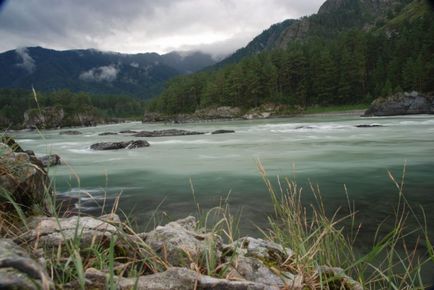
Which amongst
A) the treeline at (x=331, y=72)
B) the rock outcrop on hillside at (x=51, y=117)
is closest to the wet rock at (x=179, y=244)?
the treeline at (x=331, y=72)

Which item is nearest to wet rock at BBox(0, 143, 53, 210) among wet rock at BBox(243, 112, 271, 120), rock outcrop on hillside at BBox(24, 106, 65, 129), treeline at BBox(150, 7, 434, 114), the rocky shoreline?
the rocky shoreline

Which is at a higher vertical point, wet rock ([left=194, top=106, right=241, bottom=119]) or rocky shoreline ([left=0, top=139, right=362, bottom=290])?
rocky shoreline ([left=0, top=139, right=362, bottom=290])

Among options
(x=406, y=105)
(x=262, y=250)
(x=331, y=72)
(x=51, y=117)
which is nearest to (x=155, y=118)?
(x=51, y=117)

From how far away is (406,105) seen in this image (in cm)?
6431

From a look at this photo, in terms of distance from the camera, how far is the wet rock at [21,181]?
4035 mm

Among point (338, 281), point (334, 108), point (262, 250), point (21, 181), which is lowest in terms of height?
point (334, 108)

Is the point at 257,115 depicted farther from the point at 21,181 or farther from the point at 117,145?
the point at 21,181

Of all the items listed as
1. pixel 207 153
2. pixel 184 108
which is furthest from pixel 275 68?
pixel 207 153

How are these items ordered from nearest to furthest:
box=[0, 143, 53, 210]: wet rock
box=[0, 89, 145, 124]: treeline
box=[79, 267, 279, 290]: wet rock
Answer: box=[79, 267, 279, 290]: wet rock < box=[0, 143, 53, 210]: wet rock < box=[0, 89, 145, 124]: treeline

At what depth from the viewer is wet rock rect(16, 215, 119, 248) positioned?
284cm

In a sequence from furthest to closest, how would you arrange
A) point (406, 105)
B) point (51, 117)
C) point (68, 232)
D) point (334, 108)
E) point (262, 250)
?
point (51, 117)
point (334, 108)
point (406, 105)
point (262, 250)
point (68, 232)

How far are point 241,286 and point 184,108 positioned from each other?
13374 centimetres

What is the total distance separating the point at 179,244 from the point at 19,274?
5.68ft

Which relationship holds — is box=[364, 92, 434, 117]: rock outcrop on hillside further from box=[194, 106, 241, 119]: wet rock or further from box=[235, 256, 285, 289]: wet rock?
box=[235, 256, 285, 289]: wet rock
